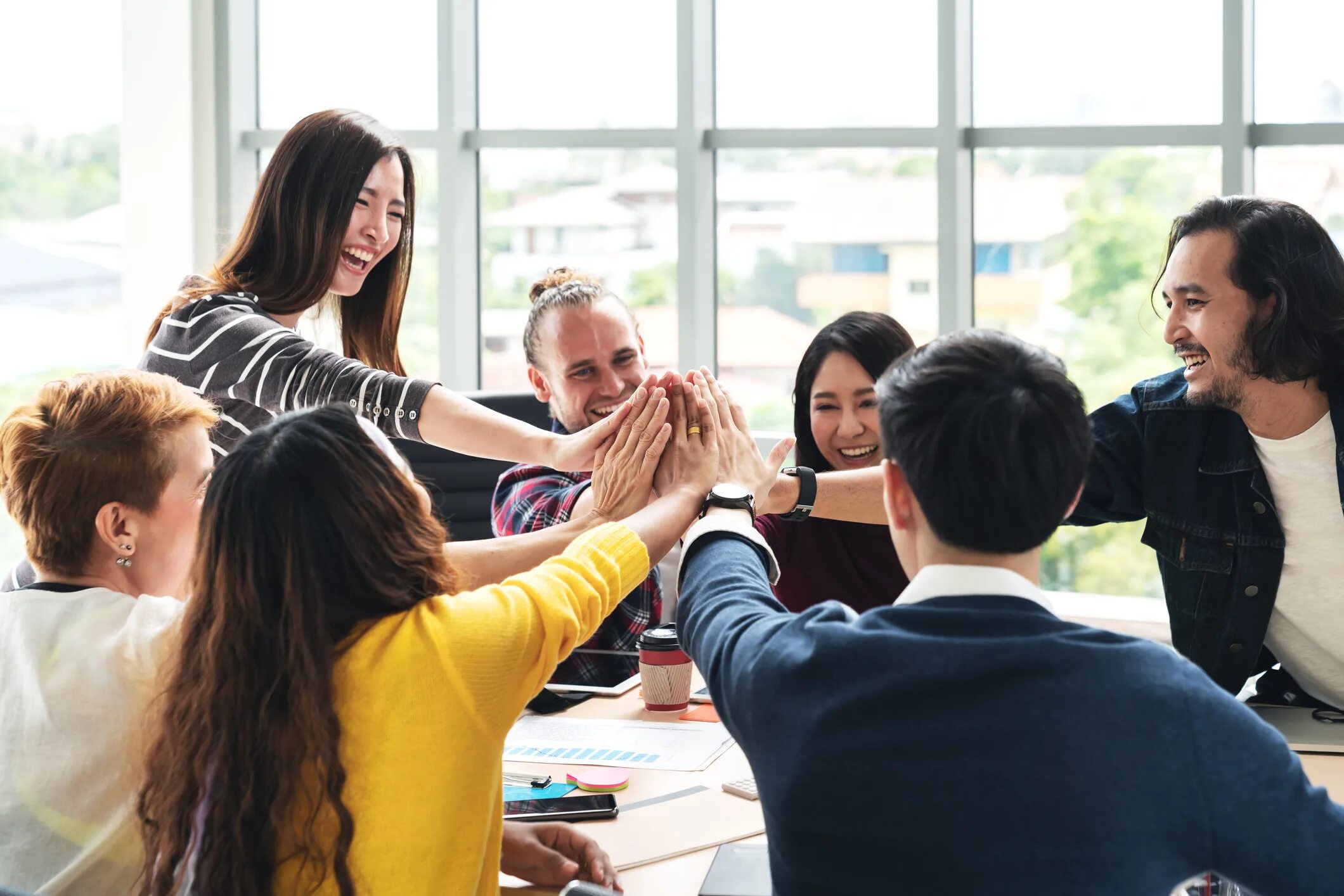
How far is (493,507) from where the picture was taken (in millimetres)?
2887

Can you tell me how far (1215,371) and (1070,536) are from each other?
6.63 ft

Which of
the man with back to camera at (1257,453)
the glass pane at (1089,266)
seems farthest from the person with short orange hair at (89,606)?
the glass pane at (1089,266)

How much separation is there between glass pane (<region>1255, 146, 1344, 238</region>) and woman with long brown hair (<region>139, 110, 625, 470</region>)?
107 inches

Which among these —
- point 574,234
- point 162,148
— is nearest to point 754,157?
point 574,234

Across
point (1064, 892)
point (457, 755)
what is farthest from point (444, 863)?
point (1064, 892)

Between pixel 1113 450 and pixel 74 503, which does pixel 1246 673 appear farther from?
pixel 74 503

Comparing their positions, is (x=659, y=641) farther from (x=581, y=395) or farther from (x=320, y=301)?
(x=320, y=301)

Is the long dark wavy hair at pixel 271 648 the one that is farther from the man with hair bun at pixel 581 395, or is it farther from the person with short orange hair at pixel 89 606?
the man with hair bun at pixel 581 395

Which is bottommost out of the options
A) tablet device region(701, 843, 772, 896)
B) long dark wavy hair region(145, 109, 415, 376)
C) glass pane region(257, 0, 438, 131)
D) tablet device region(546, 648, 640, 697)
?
tablet device region(546, 648, 640, 697)

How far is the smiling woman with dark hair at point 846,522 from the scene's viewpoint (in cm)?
267

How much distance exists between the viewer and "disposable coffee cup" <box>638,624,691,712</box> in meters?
2.10

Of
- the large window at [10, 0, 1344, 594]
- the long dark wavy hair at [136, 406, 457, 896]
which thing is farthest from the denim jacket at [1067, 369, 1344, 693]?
the large window at [10, 0, 1344, 594]

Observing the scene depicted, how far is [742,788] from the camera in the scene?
173 cm

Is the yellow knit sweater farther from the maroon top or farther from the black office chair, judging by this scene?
the black office chair
